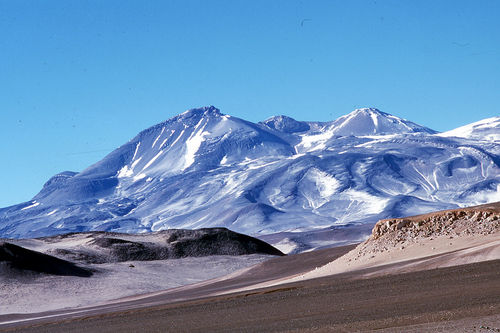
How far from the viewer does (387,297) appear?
24.6 m

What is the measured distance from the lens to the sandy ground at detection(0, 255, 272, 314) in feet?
182

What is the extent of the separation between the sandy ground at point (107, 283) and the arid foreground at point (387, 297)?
19.5 meters

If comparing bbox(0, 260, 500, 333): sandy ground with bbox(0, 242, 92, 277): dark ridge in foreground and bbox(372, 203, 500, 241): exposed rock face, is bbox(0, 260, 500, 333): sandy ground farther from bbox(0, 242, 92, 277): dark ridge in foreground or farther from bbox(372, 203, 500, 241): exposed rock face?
bbox(0, 242, 92, 277): dark ridge in foreground

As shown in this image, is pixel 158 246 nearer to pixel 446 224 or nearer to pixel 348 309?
pixel 446 224

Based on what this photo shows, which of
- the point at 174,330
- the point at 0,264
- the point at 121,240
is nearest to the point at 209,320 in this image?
the point at 174,330

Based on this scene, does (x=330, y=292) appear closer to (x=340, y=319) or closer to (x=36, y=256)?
(x=340, y=319)

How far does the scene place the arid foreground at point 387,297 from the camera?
20.5 meters

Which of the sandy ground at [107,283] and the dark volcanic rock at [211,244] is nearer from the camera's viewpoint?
the sandy ground at [107,283]

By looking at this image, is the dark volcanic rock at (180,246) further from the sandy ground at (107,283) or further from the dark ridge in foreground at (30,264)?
the dark ridge in foreground at (30,264)

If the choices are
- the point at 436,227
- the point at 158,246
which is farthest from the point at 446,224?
the point at 158,246

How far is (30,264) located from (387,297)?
45.6 metres

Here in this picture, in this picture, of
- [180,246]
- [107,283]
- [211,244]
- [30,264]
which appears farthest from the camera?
[211,244]

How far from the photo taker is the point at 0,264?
211ft

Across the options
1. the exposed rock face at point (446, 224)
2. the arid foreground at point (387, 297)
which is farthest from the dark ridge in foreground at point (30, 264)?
the exposed rock face at point (446, 224)
